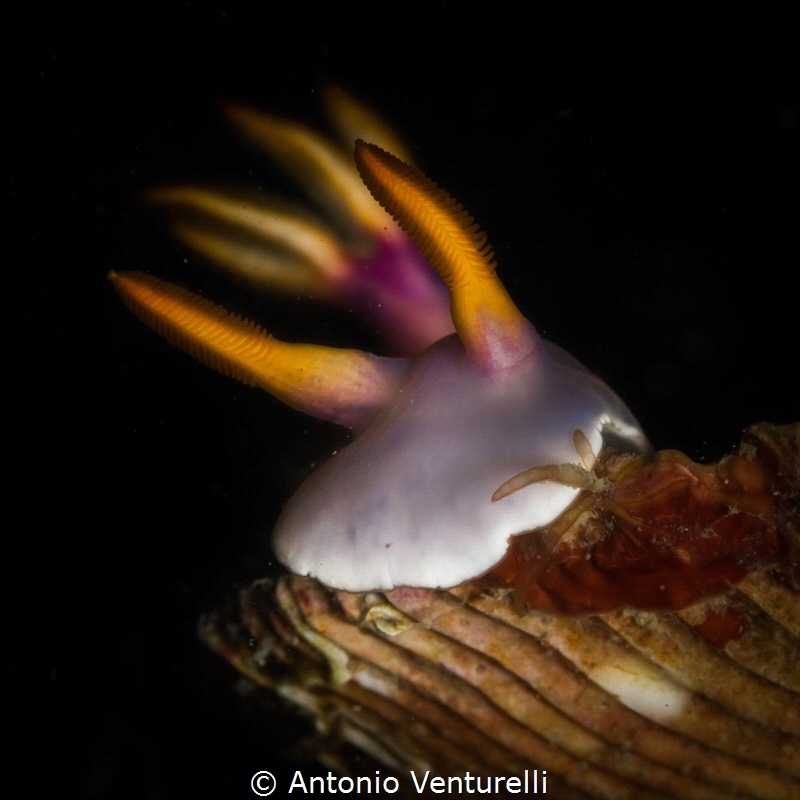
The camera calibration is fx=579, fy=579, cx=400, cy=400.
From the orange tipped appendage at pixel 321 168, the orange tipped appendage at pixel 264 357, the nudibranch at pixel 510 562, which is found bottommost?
the nudibranch at pixel 510 562

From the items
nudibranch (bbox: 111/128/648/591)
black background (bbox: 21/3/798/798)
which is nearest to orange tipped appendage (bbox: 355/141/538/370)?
nudibranch (bbox: 111/128/648/591)

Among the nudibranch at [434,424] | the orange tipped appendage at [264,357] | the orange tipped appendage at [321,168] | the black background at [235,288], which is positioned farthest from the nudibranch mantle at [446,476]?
the black background at [235,288]

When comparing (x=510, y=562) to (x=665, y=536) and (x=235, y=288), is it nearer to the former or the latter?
(x=665, y=536)

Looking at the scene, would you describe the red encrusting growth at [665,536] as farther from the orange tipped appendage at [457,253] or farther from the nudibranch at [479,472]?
the orange tipped appendage at [457,253]

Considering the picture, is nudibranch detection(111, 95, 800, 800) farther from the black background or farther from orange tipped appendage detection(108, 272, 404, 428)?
the black background

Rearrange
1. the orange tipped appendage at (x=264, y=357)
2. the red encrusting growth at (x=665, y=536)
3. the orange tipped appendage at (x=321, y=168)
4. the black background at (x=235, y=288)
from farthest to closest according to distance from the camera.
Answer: the black background at (x=235, y=288)
the orange tipped appendage at (x=321, y=168)
the orange tipped appendage at (x=264, y=357)
the red encrusting growth at (x=665, y=536)

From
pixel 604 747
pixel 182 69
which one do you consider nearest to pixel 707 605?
pixel 604 747

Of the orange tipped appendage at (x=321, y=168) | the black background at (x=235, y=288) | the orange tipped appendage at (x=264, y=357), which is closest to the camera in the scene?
the orange tipped appendage at (x=264, y=357)
